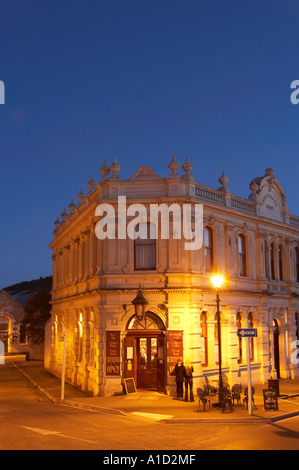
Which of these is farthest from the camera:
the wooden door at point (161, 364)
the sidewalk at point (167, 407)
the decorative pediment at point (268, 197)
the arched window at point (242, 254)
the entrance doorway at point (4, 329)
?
the entrance doorway at point (4, 329)

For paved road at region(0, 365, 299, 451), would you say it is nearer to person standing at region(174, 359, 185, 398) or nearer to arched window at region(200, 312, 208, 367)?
person standing at region(174, 359, 185, 398)

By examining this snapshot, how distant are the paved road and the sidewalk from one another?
0.59 m

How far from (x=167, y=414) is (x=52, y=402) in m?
7.50

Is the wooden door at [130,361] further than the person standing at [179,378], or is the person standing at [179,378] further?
the wooden door at [130,361]

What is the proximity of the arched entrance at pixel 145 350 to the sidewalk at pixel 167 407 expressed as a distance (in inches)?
29.5

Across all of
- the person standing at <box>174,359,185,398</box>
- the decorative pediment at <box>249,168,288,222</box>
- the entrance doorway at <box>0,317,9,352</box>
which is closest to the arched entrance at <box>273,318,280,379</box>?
the decorative pediment at <box>249,168,288,222</box>

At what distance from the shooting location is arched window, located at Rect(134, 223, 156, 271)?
79.5 feet

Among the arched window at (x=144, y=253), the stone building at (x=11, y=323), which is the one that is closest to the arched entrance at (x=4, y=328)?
the stone building at (x=11, y=323)

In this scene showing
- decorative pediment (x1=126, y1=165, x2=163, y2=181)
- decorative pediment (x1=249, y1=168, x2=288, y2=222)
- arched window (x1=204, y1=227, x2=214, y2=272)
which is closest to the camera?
decorative pediment (x1=126, y1=165, x2=163, y2=181)

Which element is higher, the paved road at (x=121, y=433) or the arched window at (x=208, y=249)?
the arched window at (x=208, y=249)

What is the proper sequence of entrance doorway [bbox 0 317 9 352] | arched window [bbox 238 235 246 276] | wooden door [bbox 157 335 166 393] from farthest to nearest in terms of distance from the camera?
entrance doorway [bbox 0 317 9 352] < arched window [bbox 238 235 246 276] < wooden door [bbox 157 335 166 393]

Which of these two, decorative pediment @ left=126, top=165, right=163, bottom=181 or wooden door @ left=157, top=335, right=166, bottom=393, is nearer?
wooden door @ left=157, top=335, right=166, bottom=393

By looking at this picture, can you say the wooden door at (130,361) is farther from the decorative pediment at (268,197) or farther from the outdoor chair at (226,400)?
the decorative pediment at (268,197)

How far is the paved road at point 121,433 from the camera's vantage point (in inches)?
506
